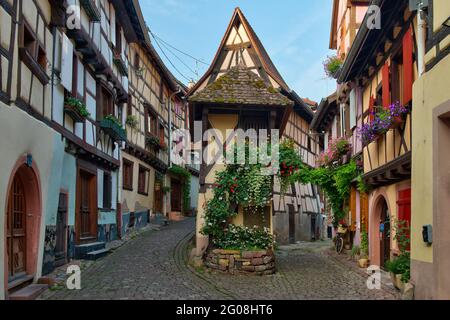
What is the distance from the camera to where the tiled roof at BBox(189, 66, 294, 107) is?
11.0 m

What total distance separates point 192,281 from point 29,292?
2.93m

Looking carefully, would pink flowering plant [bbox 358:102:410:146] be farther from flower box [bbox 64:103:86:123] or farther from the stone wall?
flower box [bbox 64:103:86:123]

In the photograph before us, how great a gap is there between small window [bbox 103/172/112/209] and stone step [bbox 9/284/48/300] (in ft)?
19.8

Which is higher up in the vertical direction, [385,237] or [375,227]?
[375,227]

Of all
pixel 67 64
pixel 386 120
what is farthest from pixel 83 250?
pixel 386 120

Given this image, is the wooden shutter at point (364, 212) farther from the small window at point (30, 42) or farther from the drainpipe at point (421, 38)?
the small window at point (30, 42)

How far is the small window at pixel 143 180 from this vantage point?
739 inches

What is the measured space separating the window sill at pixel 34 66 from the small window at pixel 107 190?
213 inches

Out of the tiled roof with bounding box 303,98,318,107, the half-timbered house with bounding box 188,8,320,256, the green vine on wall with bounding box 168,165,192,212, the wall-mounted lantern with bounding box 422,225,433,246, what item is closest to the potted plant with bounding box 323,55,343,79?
the half-timbered house with bounding box 188,8,320,256

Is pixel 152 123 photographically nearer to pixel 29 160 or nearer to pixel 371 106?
pixel 371 106

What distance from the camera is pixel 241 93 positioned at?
11.2 metres

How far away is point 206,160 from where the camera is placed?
37.4ft
